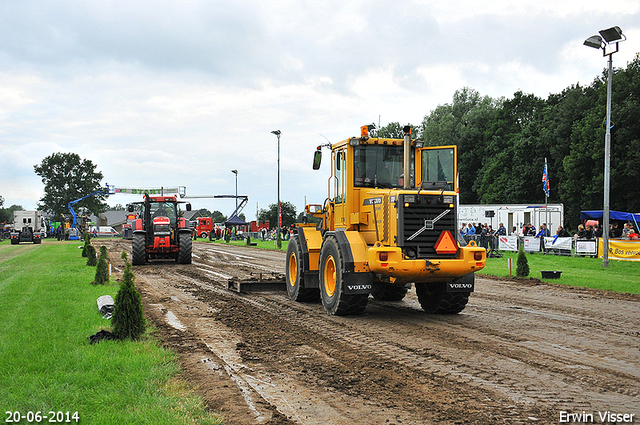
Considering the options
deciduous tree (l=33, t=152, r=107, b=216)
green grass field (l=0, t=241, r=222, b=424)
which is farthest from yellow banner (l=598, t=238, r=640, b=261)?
deciduous tree (l=33, t=152, r=107, b=216)

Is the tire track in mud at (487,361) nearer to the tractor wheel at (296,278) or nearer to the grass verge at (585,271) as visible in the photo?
the tractor wheel at (296,278)

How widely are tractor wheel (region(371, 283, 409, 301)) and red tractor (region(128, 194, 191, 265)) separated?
1205cm

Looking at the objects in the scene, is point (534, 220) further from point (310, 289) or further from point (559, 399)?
point (559, 399)

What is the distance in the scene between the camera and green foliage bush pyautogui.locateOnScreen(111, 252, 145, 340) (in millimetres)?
7508

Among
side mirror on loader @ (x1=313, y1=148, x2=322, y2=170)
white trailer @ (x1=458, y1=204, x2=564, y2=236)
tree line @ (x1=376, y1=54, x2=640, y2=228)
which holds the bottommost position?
white trailer @ (x1=458, y1=204, x2=564, y2=236)

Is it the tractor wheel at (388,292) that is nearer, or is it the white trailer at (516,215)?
the tractor wheel at (388,292)

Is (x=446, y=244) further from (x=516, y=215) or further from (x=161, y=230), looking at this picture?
(x=516, y=215)

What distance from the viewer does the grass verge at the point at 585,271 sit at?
1580 centimetres

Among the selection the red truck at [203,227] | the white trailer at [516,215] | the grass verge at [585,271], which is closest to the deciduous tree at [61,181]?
the red truck at [203,227]

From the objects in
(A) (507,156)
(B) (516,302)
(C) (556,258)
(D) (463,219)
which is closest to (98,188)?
(A) (507,156)

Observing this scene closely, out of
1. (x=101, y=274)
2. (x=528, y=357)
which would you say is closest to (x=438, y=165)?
(x=528, y=357)

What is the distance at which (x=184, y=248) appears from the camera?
2244cm

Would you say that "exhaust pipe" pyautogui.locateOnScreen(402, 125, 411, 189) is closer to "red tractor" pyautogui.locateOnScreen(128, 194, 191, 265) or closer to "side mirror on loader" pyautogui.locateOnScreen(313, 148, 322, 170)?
"side mirror on loader" pyautogui.locateOnScreen(313, 148, 322, 170)

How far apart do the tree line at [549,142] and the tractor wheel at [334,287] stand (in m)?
30.8
